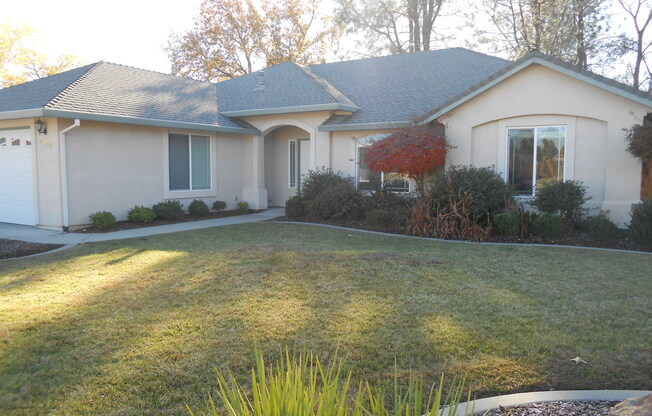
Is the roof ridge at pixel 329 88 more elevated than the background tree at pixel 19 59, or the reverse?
the background tree at pixel 19 59

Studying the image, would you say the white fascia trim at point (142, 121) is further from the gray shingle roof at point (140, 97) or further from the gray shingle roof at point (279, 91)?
the gray shingle roof at point (279, 91)

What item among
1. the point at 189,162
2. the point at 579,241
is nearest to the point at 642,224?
the point at 579,241

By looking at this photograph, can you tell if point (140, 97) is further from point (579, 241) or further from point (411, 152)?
point (579, 241)

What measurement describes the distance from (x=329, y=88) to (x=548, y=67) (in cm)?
769

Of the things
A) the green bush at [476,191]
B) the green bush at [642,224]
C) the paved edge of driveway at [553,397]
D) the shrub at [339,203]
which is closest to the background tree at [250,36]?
the shrub at [339,203]

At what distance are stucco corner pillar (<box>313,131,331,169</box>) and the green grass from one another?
24.4 ft

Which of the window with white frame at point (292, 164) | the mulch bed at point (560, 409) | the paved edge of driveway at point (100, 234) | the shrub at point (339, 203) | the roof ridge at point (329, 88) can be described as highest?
the roof ridge at point (329, 88)

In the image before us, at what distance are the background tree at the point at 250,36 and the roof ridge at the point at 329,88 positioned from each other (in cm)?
1653

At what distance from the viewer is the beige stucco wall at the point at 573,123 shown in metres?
Answer: 11.6

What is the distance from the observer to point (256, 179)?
17.8 meters

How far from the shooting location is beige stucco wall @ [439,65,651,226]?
11.6 meters

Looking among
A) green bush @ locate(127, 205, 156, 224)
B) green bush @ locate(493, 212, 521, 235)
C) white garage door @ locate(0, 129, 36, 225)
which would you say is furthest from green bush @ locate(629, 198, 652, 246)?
white garage door @ locate(0, 129, 36, 225)

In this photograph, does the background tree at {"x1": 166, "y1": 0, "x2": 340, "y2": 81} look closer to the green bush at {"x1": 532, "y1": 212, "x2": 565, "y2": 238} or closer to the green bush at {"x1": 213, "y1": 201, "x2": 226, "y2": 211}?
the green bush at {"x1": 213, "y1": 201, "x2": 226, "y2": 211}

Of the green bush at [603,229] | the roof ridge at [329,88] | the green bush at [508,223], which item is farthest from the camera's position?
the roof ridge at [329,88]
